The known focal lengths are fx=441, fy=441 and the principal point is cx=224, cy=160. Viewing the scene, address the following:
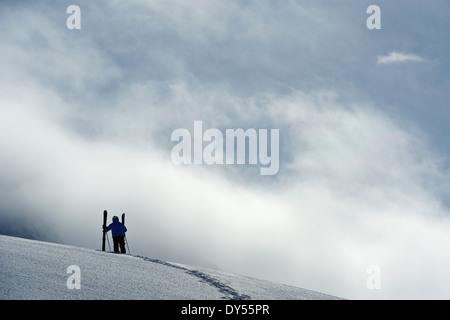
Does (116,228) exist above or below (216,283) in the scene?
above

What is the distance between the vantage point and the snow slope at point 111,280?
335 inches

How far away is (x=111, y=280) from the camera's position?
981cm

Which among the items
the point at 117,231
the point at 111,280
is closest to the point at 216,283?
the point at 111,280

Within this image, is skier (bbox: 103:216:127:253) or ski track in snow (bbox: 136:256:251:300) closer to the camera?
ski track in snow (bbox: 136:256:251:300)

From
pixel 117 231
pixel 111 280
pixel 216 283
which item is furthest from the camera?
pixel 117 231

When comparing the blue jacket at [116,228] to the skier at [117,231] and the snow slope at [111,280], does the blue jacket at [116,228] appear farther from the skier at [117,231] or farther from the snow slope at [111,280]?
the snow slope at [111,280]

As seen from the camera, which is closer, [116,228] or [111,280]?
[111,280]

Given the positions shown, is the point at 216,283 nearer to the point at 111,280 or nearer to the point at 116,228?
the point at 111,280

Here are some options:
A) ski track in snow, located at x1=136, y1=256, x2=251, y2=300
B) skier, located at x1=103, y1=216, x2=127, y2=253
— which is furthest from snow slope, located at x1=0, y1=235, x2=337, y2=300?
skier, located at x1=103, y1=216, x2=127, y2=253

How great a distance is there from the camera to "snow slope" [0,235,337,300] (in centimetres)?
852

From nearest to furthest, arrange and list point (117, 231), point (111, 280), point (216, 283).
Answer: point (111, 280) → point (216, 283) → point (117, 231)

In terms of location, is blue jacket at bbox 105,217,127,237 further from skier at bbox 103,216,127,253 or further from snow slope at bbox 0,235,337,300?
snow slope at bbox 0,235,337,300
